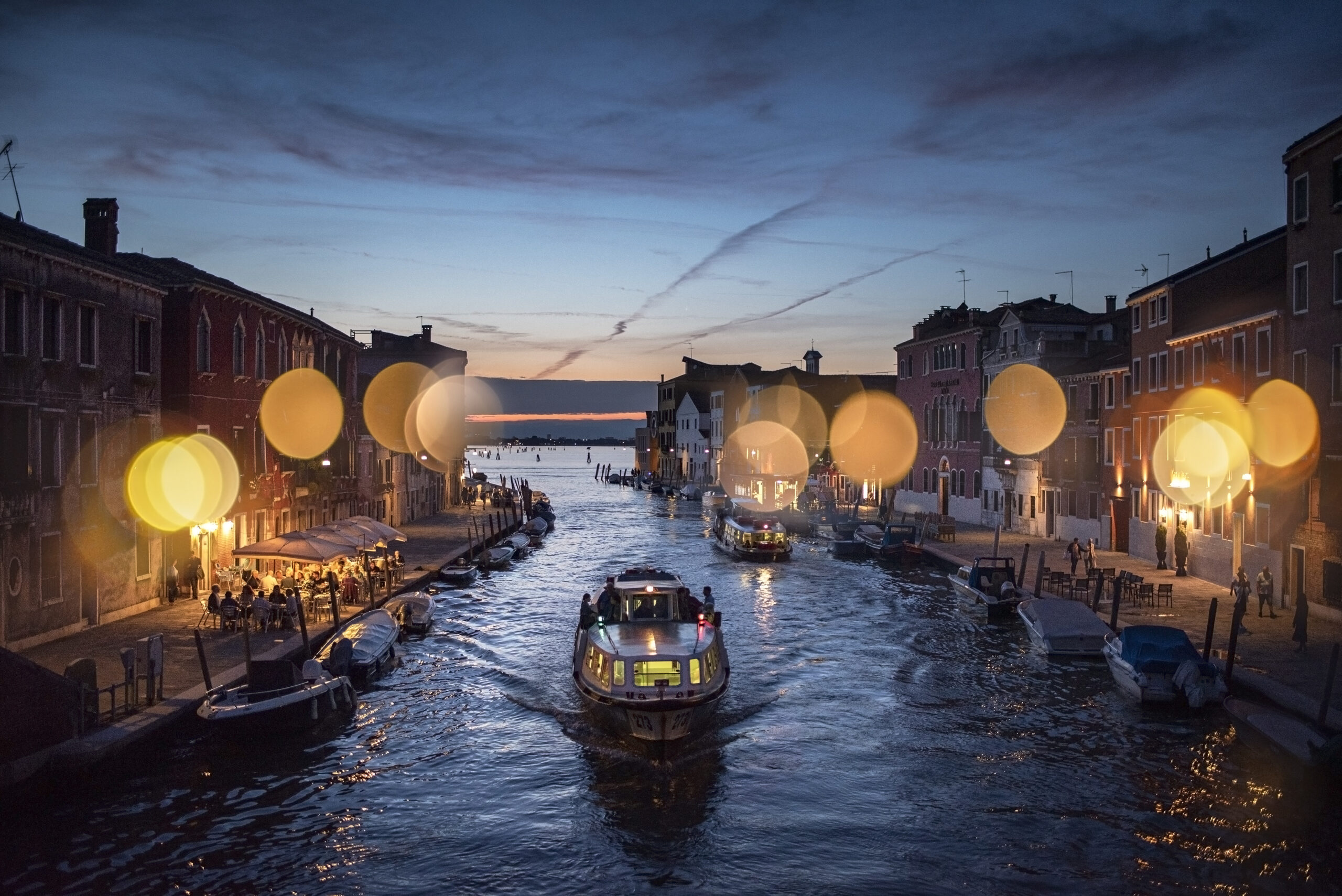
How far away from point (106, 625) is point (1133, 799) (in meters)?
24.1

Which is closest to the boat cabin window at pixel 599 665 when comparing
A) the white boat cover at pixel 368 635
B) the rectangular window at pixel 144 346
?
the white boat cover at pixel 368 635

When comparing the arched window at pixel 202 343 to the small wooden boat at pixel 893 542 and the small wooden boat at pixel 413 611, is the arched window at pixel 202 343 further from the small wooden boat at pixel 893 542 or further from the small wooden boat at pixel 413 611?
the small wooden boat at pixel 893 542

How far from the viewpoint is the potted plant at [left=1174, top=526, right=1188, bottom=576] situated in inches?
1462

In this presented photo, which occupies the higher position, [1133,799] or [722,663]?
[722,663]

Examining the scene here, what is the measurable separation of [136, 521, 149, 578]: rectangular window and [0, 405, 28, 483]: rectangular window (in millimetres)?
5116

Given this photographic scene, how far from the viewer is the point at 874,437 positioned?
80.2 meters

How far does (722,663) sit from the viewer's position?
21.5 m

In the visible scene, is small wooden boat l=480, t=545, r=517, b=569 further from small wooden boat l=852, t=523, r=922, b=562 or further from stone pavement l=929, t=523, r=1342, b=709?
stone pavement l=929, t=523, r=1342, b=709

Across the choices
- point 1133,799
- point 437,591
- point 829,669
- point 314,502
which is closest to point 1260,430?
point 829,669

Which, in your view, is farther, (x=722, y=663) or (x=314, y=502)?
(x=314, y=502)

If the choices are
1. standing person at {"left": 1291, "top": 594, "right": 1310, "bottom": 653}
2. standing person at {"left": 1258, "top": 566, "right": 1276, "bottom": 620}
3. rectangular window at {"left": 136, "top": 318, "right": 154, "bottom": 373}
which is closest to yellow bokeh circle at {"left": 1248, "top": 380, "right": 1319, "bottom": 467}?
standing person at {"left": 1258, "top": 566, "right": 1276, "bottom": 620}

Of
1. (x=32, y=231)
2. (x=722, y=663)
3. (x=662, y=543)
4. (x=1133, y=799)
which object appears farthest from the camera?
(x=662, y=543)

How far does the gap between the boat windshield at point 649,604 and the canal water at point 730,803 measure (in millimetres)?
2601

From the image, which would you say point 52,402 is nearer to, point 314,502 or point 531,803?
point 531,803
